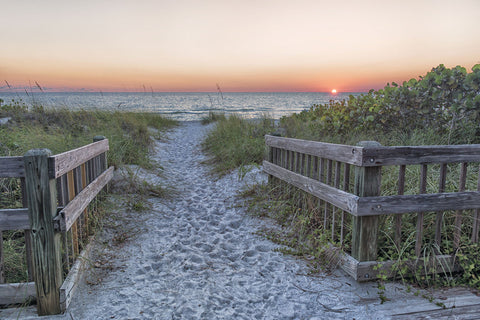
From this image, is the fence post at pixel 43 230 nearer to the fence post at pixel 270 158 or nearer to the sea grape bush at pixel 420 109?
the fence post at pixel 270 158

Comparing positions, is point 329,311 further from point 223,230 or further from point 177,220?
point 177,220

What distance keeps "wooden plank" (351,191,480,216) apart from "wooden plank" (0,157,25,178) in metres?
2.80

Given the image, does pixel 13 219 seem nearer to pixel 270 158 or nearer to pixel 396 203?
pixel 396 203

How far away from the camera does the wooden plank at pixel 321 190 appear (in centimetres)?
299

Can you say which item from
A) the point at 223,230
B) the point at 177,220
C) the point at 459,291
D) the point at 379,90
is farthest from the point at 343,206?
the point at 379,90

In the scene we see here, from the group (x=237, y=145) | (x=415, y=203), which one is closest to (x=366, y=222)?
(x=415, y=203)

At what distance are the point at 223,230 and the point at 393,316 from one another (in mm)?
2435

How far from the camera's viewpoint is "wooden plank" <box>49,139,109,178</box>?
2.55 m

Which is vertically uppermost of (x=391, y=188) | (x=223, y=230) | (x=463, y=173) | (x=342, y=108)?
(x=342, y=108)

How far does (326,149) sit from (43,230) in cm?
280

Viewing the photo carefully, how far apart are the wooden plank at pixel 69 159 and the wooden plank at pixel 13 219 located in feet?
1.25

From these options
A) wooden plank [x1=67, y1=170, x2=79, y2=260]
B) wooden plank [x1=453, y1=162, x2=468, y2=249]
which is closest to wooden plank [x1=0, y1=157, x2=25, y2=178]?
wooden plank [x1=67, y1=170, x2=79, y2=260]

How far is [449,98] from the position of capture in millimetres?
5984

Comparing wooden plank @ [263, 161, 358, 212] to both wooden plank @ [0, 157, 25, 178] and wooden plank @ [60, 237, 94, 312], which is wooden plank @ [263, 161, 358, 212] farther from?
wooden plank @ [0, 157, 25, 178]
